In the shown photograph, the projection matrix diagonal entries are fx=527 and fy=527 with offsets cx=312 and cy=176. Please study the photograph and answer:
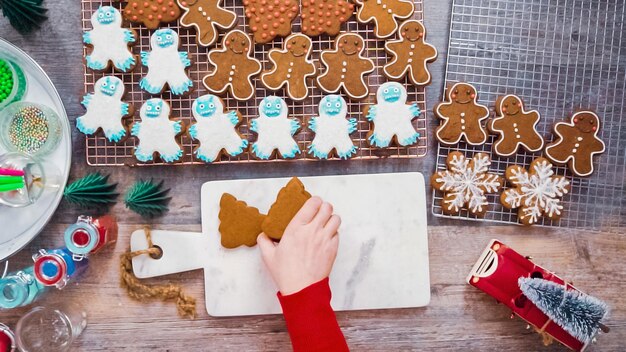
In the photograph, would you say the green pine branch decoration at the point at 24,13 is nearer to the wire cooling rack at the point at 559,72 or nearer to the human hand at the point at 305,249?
the human hand at the point at 305,249

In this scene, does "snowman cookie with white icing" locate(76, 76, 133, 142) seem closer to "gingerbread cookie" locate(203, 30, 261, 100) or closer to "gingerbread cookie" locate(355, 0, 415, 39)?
"gingerbread cookie" locate(203, 30, 261, 100)

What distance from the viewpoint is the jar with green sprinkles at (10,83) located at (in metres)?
1.38

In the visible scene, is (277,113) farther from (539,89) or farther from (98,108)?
(539,89)

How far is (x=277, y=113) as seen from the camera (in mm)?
1387

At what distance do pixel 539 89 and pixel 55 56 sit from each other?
1332mm

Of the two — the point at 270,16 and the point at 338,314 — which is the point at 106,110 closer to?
the point at 270,16

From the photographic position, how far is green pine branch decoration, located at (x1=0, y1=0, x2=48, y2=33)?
4.47 feet

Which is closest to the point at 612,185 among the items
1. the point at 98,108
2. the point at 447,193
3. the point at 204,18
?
the point at 447,193

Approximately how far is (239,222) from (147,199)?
0.25m

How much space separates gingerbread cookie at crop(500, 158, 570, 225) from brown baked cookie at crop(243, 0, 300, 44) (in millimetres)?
717

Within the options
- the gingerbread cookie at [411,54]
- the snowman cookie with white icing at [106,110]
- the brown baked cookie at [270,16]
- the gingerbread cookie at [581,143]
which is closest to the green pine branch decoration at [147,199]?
the snowman cookie with white icing at [106,110]

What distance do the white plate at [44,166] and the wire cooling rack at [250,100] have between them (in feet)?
0.23

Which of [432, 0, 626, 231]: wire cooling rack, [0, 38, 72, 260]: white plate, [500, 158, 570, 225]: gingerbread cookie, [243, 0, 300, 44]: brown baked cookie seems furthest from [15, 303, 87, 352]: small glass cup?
[500, 158, 570, 225]: gingerbread cookie

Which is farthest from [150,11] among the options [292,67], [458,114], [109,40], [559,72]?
[559,72]
